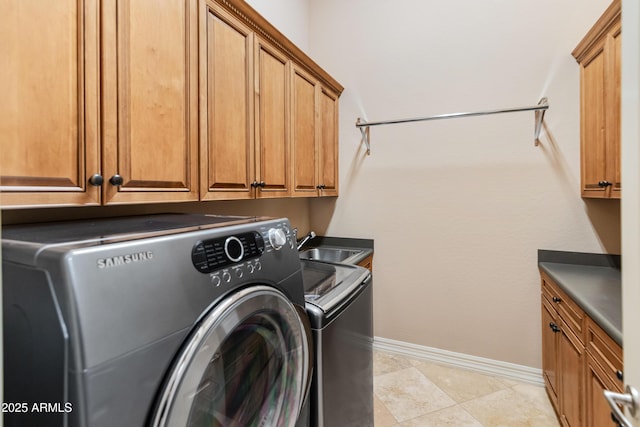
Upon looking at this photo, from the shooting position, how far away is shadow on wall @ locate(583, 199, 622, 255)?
2.04 meters

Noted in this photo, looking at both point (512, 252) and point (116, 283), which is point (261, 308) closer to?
point (116, 283)

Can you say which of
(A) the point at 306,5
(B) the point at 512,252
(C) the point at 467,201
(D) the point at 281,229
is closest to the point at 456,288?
(B) the point at 512,252

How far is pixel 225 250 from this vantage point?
2.56 ft

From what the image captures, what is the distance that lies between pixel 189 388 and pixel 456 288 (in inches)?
89.2

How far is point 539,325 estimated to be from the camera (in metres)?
2.25

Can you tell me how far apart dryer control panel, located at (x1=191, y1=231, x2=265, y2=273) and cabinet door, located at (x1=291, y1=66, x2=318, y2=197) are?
1.20 m

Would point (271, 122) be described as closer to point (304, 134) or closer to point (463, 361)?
point (304, 134)

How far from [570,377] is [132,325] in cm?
198

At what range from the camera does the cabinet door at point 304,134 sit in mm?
2061

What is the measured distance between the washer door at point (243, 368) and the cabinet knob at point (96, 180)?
567 mm

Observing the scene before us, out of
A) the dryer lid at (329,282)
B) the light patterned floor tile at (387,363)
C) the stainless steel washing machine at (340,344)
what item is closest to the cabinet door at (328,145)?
the dryer lid at (329,282)

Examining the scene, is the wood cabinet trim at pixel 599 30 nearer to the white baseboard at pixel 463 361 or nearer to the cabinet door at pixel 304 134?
the cabinet door at pixel 304 134

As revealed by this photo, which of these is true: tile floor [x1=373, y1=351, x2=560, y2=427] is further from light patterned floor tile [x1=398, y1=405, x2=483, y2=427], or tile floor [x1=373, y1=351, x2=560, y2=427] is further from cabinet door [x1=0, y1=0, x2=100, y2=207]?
cabinet door [x1=0, y1=0, x2=100, y2=207]

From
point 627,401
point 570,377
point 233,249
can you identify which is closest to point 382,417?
point 570,377
